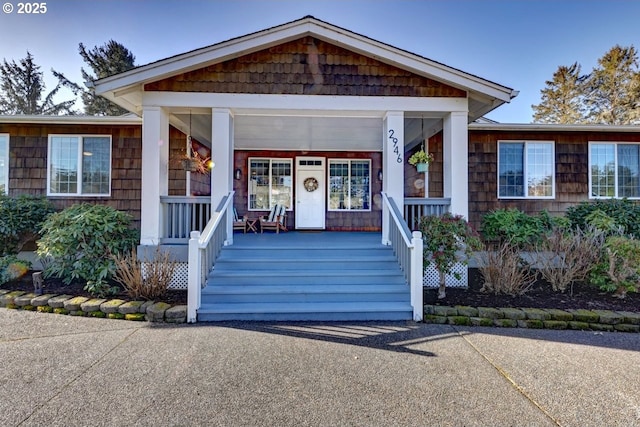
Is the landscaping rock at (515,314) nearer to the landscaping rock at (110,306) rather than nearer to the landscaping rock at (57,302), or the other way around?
the landscaping rock at (110,306)

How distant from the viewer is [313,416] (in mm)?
2348

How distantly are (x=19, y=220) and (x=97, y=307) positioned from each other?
3.34 m

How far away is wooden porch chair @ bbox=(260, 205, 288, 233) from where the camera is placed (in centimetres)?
853

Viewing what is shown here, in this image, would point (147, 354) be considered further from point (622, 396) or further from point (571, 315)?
point (571, 315)

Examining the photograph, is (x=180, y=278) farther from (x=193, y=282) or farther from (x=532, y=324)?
(x=532, y=324)

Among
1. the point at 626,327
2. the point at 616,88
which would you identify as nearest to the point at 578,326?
the point at 626,327

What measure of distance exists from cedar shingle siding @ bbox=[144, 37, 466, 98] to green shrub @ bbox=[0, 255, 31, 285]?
424 cm

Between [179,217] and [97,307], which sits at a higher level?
[179,217]

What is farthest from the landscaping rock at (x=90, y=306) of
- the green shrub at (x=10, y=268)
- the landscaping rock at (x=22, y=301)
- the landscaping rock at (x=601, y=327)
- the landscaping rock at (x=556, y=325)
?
the landscaping rock at (x=601, y=327)

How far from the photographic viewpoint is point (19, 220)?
20.5 ft

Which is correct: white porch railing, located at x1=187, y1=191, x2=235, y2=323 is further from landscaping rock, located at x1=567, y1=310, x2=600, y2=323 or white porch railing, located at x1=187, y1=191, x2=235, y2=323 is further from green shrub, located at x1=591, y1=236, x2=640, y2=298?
green shrub, located at x1=591, y1=236, x2=640, y2=298

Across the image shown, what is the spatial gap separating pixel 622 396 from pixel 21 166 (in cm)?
1054

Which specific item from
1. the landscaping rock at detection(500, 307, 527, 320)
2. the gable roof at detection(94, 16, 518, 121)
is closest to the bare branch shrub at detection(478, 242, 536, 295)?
the landscaping rock at detection(500, 307, 527, 320)

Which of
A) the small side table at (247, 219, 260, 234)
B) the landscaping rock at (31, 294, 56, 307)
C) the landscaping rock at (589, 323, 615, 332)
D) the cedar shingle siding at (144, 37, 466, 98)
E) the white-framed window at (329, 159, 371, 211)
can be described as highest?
the cedar shingle siding at (144, 37, 466, 98)
